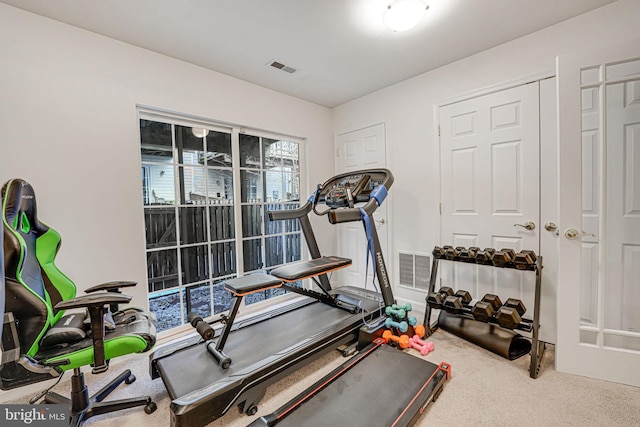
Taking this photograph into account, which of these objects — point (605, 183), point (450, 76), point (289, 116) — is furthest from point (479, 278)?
point (289, 116)

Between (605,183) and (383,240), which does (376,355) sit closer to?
(383,240)

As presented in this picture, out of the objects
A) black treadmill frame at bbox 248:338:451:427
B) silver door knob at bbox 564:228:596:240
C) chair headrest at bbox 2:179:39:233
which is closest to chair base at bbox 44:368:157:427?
black treadmill frame at bbox 248:338:451:427

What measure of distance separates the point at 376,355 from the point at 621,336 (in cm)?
169

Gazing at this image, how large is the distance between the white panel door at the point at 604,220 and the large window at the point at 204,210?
277 centimetres

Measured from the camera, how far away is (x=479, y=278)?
2.62 meters

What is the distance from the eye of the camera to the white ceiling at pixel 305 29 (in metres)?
1.91

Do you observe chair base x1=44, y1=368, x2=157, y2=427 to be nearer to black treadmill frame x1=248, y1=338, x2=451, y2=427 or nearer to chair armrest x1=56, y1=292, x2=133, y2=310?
chair armrest x1=56, y1=292, x2=133, y2=310

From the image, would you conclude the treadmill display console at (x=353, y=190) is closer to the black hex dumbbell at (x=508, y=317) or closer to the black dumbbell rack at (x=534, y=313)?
the black dumbbell rack at (x=534, y=313)

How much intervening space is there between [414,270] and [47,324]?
304cm

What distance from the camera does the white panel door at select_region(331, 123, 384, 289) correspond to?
340 cm

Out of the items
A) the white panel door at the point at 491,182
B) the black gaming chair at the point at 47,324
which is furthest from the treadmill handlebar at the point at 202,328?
the white panel door at the point at 491,182

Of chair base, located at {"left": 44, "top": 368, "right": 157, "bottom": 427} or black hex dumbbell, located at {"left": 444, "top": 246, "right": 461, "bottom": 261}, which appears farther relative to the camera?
black hex dumbbell, located at {"left": 444, "top": 246, "right": 461, "bottom": 261}

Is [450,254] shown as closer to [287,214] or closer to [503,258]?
[503,258]

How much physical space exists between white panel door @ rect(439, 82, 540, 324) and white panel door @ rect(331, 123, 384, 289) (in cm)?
73
